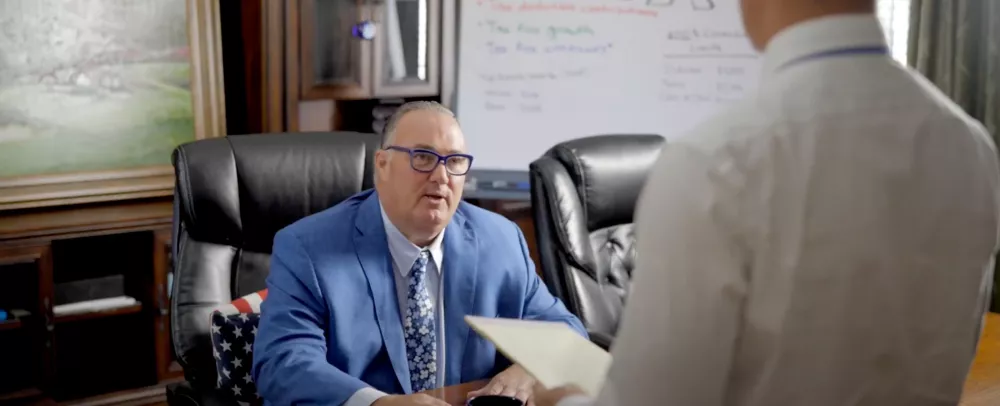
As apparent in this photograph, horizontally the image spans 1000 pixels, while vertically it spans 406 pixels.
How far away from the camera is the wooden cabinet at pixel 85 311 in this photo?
10.5ft

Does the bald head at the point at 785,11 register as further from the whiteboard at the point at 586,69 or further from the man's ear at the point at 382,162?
the whiteboard at the point at 586,69

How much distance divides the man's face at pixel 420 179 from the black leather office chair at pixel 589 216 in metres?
0.56

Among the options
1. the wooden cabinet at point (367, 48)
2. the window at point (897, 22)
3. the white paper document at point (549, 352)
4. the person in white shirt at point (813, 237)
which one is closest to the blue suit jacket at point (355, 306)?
the white paper document at point (549, 352)

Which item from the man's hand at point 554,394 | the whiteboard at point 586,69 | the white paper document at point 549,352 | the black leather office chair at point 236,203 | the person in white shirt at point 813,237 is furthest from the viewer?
the whiteboard at point 586,69

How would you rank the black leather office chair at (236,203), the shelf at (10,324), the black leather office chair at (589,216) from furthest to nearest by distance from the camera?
the shelf at (10,324) < the black leather office chair at (589,216) < the black leather office chair at (236,203)

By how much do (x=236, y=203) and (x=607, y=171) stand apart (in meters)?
0.89

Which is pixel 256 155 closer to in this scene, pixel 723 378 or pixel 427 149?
pixel 427 149

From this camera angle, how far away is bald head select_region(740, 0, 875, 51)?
923mm

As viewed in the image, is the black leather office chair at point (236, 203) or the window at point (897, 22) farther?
the window at point (897, 22)

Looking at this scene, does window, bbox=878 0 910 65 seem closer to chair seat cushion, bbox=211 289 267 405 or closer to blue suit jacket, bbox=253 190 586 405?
blue suit jacket, bbox=253 190 586 405

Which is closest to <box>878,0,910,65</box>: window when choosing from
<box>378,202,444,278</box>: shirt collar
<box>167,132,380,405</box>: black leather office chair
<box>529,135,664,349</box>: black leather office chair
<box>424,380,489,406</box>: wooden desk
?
<box>529,135,664,349</box>: black leather office chair

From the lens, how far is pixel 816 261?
875mm

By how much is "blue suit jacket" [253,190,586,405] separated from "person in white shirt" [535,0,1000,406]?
35.4 inches

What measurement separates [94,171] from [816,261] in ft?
9.48
